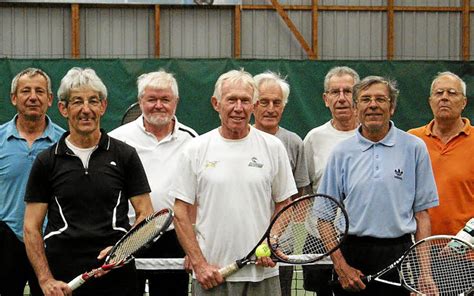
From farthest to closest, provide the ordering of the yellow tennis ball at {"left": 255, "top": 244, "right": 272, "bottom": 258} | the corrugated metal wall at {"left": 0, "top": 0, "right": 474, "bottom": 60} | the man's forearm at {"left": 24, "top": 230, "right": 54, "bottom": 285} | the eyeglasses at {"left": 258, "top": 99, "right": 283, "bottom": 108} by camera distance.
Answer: the corrugated metal wall at {"left": 0, "top": 0, "right": 474, "bottom": 60}, the eyeglasses at {"left": 258, "top": 99, "right": 283, "bottom": 108}, the yellow tennis ball at {"left": 255, "top": 244, "right": 272, "bottom": 258}, the man's forearm at {"left": 24, "top": 230, "right": 54, "bottom": 285}

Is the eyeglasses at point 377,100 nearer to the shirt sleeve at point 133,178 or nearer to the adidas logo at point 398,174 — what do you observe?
the adidas logo at point 398,174

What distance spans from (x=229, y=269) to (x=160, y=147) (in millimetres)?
1177

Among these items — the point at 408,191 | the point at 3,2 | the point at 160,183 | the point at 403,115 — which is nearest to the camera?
the point at 408,191

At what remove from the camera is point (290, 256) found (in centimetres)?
463

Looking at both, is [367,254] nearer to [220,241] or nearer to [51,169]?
[220,241]

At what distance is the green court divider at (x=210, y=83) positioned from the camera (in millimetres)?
11844

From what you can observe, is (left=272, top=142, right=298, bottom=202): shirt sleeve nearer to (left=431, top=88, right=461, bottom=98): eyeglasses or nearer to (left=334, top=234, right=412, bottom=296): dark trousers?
(left=334, top=234, right=412, bottom=296): dark trousers

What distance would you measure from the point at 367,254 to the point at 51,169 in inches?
65.3

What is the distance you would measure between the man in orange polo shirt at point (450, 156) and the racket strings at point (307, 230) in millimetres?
832

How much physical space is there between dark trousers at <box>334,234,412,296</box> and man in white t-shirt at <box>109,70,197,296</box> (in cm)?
108

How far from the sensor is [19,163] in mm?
5215

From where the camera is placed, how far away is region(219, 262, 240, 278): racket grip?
4.54 m

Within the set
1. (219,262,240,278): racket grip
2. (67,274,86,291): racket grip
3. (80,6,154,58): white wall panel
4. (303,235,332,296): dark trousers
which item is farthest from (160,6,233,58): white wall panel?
(67,274,86,291): racket grip

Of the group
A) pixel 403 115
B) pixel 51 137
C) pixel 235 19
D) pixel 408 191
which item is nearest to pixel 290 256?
pixel 408 191
